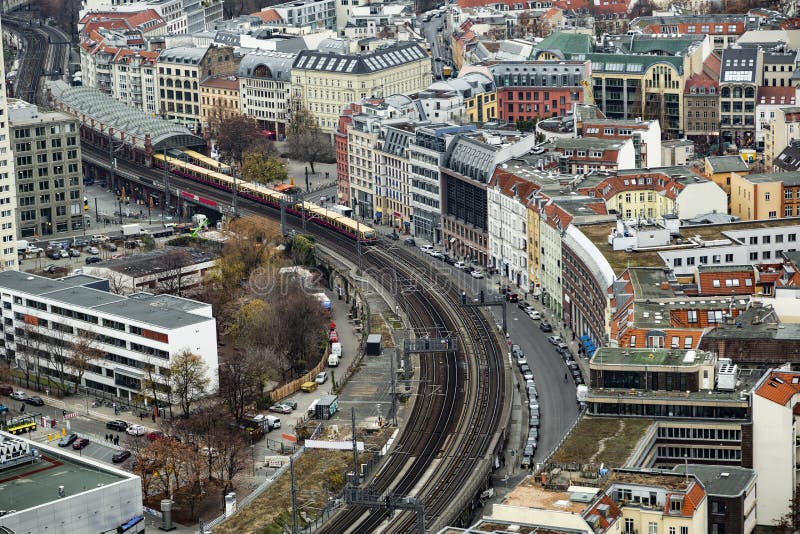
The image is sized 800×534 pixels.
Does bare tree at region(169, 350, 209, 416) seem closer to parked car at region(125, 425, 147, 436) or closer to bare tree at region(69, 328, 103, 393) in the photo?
parked car at region(125, 425, 147, 436)

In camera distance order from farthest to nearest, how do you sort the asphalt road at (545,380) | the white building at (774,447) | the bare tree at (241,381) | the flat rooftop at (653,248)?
the flat rooftop at (653,248) < the bare tree at (241,381) < the asphalt road at (545,380) < the white building at (774,447)

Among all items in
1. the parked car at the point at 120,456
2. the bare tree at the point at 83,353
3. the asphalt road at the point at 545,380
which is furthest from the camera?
the bare tree at the point at 83,353

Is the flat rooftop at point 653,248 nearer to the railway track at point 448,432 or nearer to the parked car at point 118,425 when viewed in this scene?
the railway track at point 448,432

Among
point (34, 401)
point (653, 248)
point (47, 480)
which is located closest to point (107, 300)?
point (34, 401)

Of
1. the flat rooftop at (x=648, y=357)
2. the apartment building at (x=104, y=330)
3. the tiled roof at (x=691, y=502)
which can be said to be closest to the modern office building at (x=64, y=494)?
the apartment building at (x=104, y=330)

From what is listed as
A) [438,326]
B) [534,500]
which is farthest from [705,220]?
[534,500]

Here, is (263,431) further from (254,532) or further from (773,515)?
(773,515)

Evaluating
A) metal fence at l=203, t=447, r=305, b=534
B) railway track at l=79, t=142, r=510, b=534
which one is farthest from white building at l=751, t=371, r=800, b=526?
metal fence at l=203, t=447, r=305, b=534

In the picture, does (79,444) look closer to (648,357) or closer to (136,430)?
(136,430)
